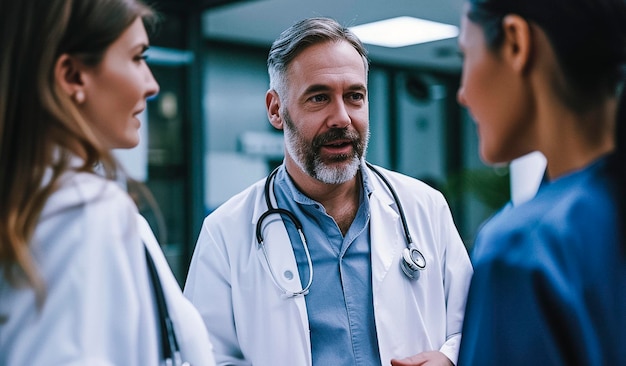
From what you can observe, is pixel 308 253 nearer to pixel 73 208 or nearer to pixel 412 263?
pixel 412 263

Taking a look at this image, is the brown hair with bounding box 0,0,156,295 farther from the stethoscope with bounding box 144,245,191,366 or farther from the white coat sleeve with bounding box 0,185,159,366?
the stethoscope with bounding box 144,245,191,366

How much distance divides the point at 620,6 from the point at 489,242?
0.29m

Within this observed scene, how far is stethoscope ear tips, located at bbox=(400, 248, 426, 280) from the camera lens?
1.51m

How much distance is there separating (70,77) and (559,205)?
619mm

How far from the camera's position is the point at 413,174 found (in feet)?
18.4

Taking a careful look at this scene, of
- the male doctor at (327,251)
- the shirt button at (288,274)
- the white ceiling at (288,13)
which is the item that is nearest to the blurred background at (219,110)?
the white ceiling at (288,13)

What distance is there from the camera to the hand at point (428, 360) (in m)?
1.36

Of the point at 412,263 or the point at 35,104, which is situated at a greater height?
the point at 35,104

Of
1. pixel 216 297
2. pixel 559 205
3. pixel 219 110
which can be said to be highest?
pixel 559 205

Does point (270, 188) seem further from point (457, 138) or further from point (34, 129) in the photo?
point (457, 138)

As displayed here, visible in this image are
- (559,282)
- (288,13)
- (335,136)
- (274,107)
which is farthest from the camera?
(288,13)

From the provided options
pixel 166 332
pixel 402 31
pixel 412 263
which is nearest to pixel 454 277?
pixel 412 263

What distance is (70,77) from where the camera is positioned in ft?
2.90

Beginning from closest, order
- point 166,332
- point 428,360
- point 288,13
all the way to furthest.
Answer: point 166,332
point 428,360
point 288,13
